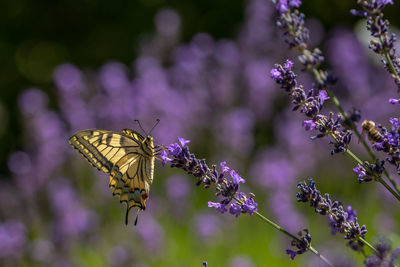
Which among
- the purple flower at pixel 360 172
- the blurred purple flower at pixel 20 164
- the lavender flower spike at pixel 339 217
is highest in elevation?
the blurred purple flower at pixel 20 164

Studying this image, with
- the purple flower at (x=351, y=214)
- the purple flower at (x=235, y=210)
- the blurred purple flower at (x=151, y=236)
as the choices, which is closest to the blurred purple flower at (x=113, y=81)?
the blurred purple flower at (x=151, y=236)

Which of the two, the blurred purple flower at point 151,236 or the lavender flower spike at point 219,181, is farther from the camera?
the blurred purple flower at point 151,236

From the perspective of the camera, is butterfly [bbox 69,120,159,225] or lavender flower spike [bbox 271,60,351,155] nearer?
lavender flower spike [bbox 271,60,351,155]

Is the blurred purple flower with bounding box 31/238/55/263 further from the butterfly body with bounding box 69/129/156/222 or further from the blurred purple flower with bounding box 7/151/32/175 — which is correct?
the butterfly body with bounding box 69/129/156/222

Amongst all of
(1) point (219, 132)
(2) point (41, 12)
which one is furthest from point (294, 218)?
(2) point (41, 12)

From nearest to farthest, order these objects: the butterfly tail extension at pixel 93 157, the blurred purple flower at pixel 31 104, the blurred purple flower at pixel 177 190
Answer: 1. the butterfly tail extension at pixel 93 157
2. the blurred purple flower at pixel 177 190
3. the blurred purple flower at pixel 31 104

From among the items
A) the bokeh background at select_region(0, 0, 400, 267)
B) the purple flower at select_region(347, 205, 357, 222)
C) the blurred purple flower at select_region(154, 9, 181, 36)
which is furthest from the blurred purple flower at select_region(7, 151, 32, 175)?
the purple flower at select_region(347, 205, 357, 222)

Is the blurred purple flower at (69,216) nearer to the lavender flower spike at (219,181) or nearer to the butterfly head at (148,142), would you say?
the butterfly head at (148,142)
